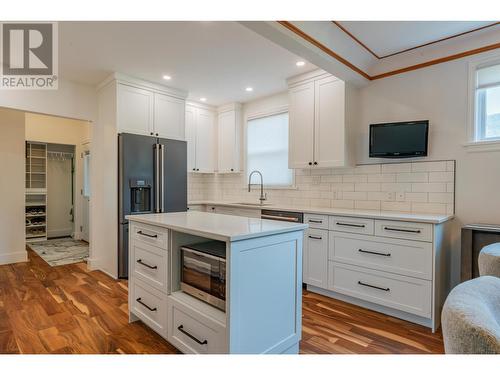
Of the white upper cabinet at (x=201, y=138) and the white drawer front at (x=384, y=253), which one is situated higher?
the white upper cabinet at (x=201, y=138)

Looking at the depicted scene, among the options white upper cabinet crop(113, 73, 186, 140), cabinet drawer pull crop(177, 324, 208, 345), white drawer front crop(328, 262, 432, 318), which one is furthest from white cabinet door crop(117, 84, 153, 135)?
white drawer front crop(328, 262, 432, 318)

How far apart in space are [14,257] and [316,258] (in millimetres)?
4544

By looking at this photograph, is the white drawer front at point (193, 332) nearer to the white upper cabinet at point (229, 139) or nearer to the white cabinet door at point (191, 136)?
the white cabinet door at point (191, 136)

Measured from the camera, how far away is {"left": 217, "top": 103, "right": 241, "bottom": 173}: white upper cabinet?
4.96m

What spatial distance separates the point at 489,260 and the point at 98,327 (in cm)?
281

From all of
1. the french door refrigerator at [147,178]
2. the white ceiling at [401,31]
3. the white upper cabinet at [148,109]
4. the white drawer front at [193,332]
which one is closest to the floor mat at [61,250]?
the french door refrigerator at [147,178]

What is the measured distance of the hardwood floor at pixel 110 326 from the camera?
2129mm

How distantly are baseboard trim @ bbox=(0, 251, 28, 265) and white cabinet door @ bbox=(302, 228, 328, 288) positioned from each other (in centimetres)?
434

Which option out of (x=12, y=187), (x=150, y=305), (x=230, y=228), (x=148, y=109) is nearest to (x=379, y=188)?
(x=230, y=228)

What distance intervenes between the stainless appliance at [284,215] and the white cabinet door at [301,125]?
0.69m

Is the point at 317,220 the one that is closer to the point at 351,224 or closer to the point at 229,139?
the point at 351,224

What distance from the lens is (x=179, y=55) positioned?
123 inches
